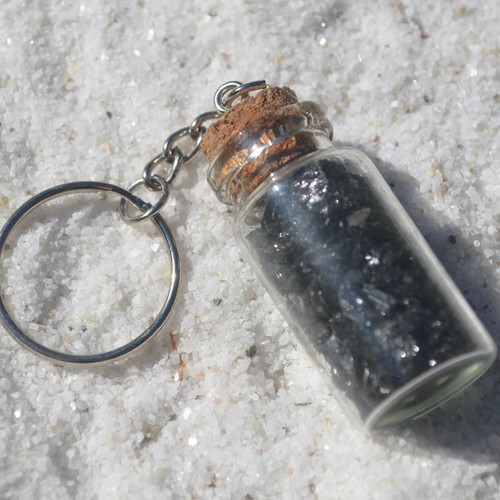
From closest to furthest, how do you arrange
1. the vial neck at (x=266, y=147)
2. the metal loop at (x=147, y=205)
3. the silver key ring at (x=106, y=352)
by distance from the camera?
the vial neck at (x=266, y=147) → the silver key ring at (x=106, y=352) → the metal loop at (x=147, y=205)

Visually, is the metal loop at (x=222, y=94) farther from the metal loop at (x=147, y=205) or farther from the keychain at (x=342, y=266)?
the metal loop at (x=147, y=205)

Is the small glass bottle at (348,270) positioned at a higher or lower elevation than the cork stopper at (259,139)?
lower

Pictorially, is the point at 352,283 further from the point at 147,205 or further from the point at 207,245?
the point at 147,205

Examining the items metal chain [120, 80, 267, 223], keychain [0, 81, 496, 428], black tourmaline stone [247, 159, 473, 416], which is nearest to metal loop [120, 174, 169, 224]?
metal chain [120, 80, 267, 223]

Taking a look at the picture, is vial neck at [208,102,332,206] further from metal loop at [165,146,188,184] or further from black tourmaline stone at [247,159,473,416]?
metal loop at [165,146,188,184]

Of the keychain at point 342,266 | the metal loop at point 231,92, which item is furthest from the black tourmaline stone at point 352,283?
the metal loop at point 231,92

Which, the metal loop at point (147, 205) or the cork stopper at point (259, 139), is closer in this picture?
the cork stopper at point (259, 139)
